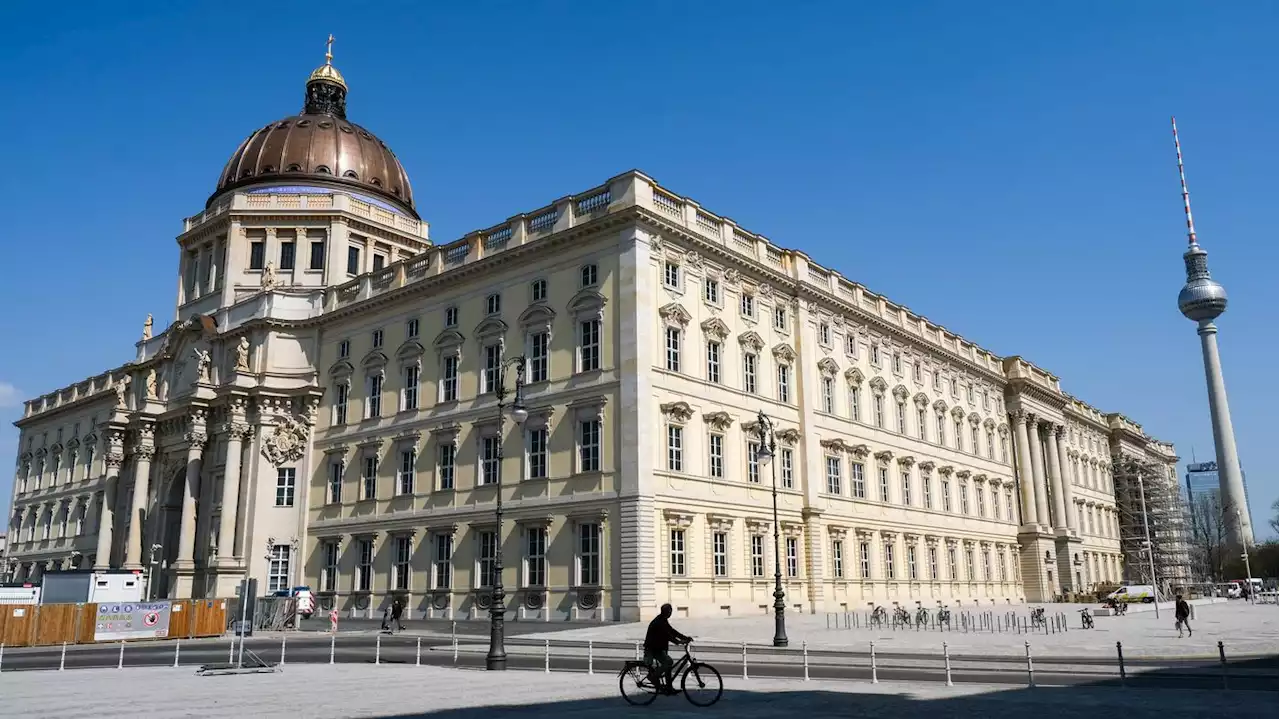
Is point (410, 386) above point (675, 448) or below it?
above

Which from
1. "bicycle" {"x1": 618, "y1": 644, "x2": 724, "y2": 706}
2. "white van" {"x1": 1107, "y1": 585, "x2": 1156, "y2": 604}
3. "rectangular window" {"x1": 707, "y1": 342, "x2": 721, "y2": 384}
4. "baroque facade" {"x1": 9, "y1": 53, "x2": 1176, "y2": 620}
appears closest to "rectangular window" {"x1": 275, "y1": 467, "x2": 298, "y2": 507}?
"baroque facade" {"x1": 9, "y1": 53, "x2": 1176, "y2": 620}

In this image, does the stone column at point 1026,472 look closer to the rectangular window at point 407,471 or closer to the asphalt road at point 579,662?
the rectangular window at point 407,471

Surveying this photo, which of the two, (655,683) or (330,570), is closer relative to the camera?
(655,683)

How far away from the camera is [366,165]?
69.6 meters

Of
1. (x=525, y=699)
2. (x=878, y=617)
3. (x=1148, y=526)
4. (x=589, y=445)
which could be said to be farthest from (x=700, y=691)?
(x=1148, y=526)

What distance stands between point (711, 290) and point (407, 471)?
17596 mm

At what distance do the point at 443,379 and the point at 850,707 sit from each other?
35.7 m

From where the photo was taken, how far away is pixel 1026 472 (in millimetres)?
73812

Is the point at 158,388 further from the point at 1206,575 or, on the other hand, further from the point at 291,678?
the point at 1206,575

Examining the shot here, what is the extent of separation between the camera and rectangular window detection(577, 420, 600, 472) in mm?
39969

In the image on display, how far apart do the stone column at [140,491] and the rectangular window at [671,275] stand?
126 feet

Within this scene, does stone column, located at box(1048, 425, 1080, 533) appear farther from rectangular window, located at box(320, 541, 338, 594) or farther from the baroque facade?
rectangular window, located at box(320, 541, 338, 594)

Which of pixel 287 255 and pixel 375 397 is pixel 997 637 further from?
pixel 287 255

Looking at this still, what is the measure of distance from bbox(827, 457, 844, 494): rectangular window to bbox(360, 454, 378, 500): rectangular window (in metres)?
23.1
